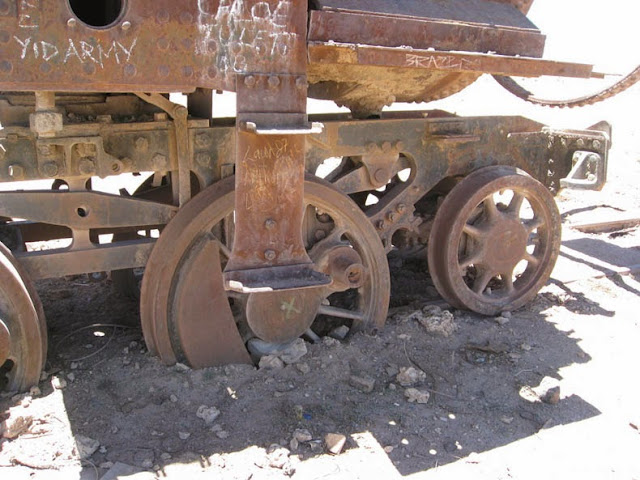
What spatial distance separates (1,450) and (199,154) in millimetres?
1789

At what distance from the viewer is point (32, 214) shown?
11.5 feet

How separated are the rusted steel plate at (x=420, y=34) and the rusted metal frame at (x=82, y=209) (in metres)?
1.32

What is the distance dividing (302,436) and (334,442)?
0.17m

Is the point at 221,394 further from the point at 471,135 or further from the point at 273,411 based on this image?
the point at 471,135

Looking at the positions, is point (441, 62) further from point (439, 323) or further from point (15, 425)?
point (15, 425)

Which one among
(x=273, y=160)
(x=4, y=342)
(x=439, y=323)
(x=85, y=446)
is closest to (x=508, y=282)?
(x=439, y=323)

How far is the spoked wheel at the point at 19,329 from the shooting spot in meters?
3.34

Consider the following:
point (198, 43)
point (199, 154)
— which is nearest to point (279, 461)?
point (199, 154)

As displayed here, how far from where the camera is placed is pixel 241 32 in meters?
2.89

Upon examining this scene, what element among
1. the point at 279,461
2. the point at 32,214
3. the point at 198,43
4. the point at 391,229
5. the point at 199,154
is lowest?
Answer: the point at 279,461

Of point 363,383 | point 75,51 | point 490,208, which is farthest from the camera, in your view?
point 490,208

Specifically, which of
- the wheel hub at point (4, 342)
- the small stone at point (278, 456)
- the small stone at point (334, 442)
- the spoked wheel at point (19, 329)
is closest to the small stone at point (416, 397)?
the small stone at point (334, 442)

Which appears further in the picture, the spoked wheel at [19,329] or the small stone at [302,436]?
the small stone at [302,436]

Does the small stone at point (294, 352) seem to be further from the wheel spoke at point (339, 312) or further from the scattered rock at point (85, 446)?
the scattered rock at point (85, 446)
